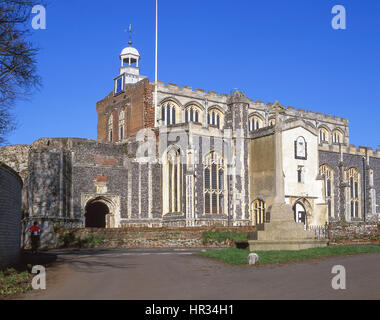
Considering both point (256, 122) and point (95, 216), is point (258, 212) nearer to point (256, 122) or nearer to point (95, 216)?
point (95, 216)

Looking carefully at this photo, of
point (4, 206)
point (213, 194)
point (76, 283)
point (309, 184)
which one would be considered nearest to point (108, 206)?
point (213, 194)

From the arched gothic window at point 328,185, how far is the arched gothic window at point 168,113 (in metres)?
14.3

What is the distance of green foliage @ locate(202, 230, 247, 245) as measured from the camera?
1064 inches

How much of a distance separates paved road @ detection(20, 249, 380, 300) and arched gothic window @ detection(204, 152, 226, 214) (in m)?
18.6

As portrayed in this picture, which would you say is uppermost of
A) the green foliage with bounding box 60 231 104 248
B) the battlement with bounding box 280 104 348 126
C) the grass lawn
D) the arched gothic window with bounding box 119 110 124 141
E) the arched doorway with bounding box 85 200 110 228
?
the battlement with bounding box 280 104 348 126

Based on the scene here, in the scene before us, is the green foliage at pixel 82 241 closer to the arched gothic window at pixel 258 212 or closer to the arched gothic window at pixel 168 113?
the arched gothic window at pixel 258 212

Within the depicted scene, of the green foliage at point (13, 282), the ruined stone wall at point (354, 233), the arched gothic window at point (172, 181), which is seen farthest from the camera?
the arched gothic window at point (172, 181)

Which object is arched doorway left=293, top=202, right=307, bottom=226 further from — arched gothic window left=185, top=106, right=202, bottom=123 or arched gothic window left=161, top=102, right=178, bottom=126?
arched gothic window left=161, top=102, right=178, bottom=126

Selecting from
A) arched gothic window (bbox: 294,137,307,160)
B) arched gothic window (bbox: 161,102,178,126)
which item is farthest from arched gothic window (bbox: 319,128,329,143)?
arched gothic window (bbox: 161,102,178,126)

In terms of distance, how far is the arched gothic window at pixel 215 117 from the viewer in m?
45.3

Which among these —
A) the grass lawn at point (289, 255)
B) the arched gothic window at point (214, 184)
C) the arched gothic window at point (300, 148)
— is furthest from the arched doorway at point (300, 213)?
the grass lawn at point (289, 255)

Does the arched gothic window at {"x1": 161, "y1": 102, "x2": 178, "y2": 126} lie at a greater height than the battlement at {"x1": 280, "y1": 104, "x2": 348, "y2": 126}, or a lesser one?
lesser

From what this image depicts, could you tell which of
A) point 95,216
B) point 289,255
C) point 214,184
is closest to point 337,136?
point 214,184

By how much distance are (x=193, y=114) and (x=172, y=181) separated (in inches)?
434
